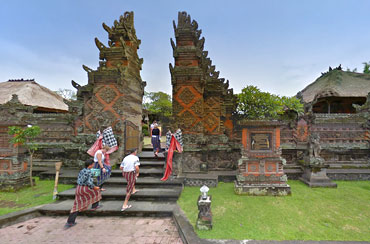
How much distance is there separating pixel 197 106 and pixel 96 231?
18.6 ft

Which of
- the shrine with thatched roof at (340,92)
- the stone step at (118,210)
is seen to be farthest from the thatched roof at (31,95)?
the shrine with thatched roof at (340,92)

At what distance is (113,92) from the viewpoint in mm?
8094

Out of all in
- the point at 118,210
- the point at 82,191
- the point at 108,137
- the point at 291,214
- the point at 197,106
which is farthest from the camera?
the point at 197,106

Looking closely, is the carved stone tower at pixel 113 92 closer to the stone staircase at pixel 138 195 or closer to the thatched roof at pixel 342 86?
the stone staircase at pixel 138 195

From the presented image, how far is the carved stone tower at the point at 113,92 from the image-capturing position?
8.00 meters

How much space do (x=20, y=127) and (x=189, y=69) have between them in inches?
287

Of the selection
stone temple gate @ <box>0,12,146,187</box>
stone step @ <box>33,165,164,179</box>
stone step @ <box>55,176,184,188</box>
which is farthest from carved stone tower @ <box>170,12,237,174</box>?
stone temple gate @ <box>0,12,146,187</box>

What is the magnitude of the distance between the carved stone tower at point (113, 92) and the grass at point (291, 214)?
4.24 m

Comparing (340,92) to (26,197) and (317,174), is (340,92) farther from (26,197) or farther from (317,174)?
(26,197)

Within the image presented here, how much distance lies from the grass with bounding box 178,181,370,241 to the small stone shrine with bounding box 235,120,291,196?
1.15 feet

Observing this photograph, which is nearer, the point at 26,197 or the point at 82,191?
the point at 82,191

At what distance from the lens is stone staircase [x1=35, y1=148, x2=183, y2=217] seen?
495 cm

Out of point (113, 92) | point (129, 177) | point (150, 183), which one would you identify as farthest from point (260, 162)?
point (113, 92)

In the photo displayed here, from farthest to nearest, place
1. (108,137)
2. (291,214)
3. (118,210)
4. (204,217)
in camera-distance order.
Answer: (108,137) → (118,210) → (291,214) → (204,217)
